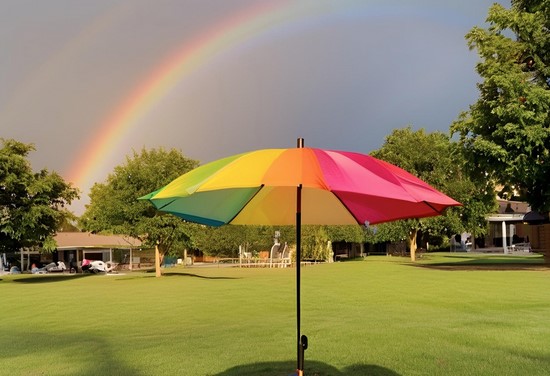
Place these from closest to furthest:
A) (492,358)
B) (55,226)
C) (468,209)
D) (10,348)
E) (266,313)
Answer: (492,358)
(10,348)
(266,313)
(55,226)
(468,209)

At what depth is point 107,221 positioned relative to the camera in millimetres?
33125

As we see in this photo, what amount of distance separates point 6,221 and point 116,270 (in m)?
16.0

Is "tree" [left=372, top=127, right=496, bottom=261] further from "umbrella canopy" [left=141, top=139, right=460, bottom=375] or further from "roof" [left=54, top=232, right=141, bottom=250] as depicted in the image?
"umbrella canopy" [left=141, top=139, right=460, bottom=375]

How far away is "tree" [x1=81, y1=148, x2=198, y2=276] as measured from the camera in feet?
107

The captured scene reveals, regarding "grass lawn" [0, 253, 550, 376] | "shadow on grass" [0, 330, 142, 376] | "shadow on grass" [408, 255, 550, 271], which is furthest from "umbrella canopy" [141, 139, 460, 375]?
"shadow on grass" [408, 255, 550, 271]

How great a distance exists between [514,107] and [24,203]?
2838 centimetres

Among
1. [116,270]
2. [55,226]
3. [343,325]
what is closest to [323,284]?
[343,325]

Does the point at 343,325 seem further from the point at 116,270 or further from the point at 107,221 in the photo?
the point at 116,270

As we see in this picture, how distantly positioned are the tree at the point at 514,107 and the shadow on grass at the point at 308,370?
1971 cm

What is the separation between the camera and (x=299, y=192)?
5.18m

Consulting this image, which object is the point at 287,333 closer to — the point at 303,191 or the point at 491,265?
the point at 303,191

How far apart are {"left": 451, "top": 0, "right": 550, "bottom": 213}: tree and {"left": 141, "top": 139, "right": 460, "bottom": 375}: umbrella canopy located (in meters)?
19.9

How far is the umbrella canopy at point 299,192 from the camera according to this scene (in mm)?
4066

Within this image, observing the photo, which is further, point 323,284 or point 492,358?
point 323,284
